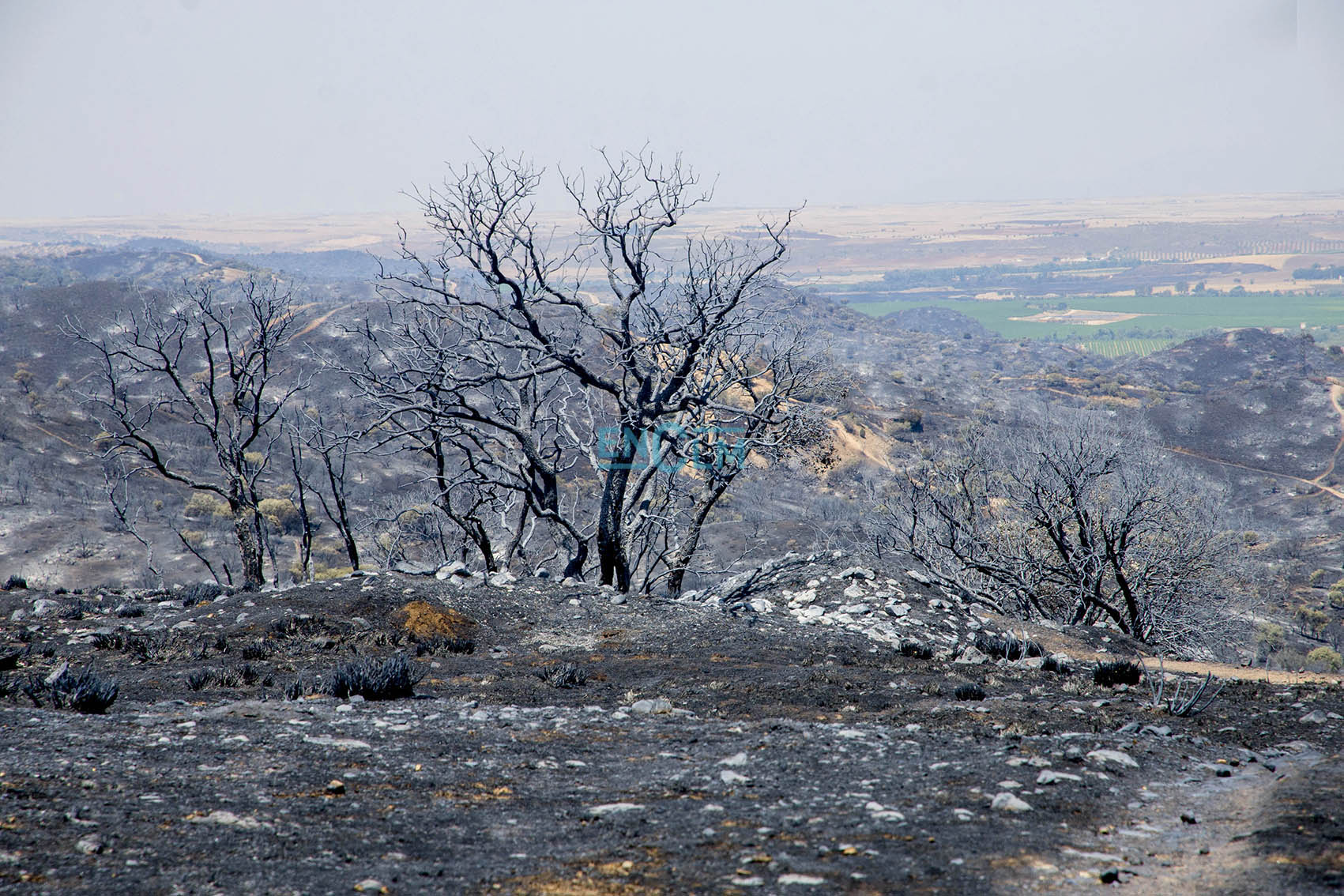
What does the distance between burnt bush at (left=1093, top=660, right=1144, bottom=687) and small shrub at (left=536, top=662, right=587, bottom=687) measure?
16.1ft

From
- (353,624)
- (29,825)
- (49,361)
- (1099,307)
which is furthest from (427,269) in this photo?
(1099,307)

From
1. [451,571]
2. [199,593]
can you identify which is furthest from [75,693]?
[451,571]

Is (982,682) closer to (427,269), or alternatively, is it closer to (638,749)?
(638,749)

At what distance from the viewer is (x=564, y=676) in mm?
7758

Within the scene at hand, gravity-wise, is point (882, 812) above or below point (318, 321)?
below

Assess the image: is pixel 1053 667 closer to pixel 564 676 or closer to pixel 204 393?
pixel 564 676

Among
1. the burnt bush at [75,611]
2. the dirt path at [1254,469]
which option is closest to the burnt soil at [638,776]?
the burnt bush at [75,611]

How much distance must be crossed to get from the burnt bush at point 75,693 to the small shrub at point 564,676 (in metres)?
3.51

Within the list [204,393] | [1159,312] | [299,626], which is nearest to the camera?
[299,626]

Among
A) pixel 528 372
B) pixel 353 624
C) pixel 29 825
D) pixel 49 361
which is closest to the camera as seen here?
pixel 29 825

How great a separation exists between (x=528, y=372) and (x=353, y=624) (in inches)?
155

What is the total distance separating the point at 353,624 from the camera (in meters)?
9.59

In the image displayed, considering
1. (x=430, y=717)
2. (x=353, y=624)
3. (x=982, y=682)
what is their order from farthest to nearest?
(x=353, y=624) < (x=982, y=682) < (x=430, y=717)

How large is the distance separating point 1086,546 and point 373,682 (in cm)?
1327
